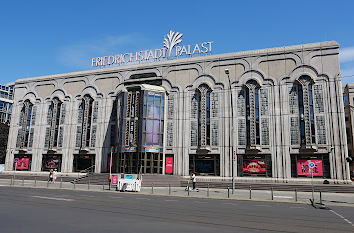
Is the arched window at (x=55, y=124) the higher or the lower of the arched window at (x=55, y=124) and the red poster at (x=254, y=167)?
the higher

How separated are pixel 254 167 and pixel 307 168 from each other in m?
6.77

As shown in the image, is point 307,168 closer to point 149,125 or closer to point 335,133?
point 335,133

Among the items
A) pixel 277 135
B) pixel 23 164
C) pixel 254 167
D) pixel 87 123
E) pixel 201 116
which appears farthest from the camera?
pixel 23 164

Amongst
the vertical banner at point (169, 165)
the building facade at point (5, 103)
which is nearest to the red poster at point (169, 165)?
the vertical banner at point (169, 165)

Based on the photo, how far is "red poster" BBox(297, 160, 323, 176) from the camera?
37388 millimetres

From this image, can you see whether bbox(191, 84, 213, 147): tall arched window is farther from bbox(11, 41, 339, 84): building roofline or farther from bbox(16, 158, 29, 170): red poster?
bbox(16, 158, 29, 170): red poster

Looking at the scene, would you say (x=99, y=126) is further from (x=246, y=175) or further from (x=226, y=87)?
(x=246, y=175)

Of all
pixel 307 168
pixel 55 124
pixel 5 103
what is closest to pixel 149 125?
pixel 55 124

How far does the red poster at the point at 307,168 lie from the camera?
37388 mm

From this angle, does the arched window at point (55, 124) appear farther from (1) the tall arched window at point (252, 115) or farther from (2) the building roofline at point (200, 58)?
(1) the tall arched window at point (252, 115)

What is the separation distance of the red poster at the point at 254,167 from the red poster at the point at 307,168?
4.58 m

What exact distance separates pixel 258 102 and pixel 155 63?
18548mm

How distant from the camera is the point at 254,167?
132 ft

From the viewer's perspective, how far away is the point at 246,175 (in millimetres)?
40562
